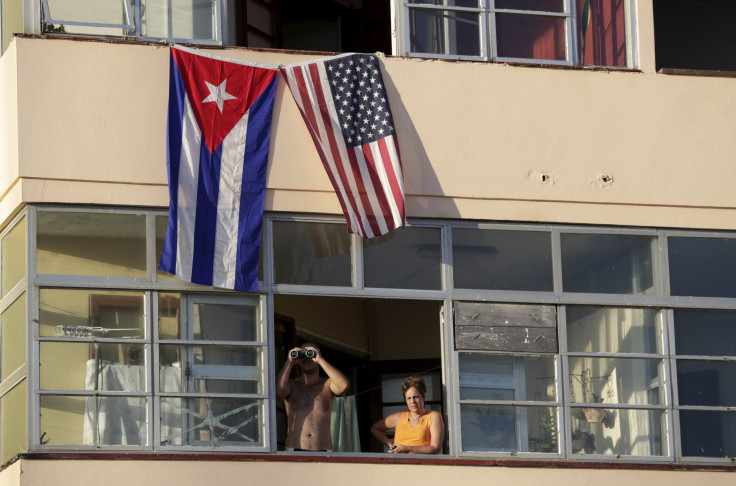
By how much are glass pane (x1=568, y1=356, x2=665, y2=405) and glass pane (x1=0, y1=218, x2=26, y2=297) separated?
4.58 metres

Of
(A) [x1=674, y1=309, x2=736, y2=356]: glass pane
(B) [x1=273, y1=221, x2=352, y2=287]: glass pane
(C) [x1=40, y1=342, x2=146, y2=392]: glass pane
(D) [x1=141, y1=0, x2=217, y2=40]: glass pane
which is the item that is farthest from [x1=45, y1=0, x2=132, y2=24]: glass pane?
(A) [x1=674, y1=309, x2=736, y2=356]: glass pane

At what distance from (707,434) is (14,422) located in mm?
5700

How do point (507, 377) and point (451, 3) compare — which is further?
point (451, 3)

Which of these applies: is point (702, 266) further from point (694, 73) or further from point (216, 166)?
point (216, 166)

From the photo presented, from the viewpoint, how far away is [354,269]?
546 inches

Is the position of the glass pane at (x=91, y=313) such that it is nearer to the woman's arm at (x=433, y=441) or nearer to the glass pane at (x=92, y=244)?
the glass pane at (x=92, y=244)

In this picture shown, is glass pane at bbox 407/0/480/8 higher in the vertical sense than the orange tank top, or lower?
higher

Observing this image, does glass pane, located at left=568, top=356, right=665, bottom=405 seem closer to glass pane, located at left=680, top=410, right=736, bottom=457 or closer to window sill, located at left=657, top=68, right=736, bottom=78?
glass pane, located at left=680, top=410, right=736, bottom=457

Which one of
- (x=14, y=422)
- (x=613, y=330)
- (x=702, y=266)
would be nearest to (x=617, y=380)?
(x=613, y=330)

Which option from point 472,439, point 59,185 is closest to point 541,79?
point 472,439

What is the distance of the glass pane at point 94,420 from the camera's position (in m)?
12.9

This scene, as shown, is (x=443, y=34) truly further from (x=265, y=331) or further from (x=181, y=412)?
(x=181, y=412)

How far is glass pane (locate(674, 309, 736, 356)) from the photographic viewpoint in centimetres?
1434

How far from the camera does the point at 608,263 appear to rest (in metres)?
14.4
